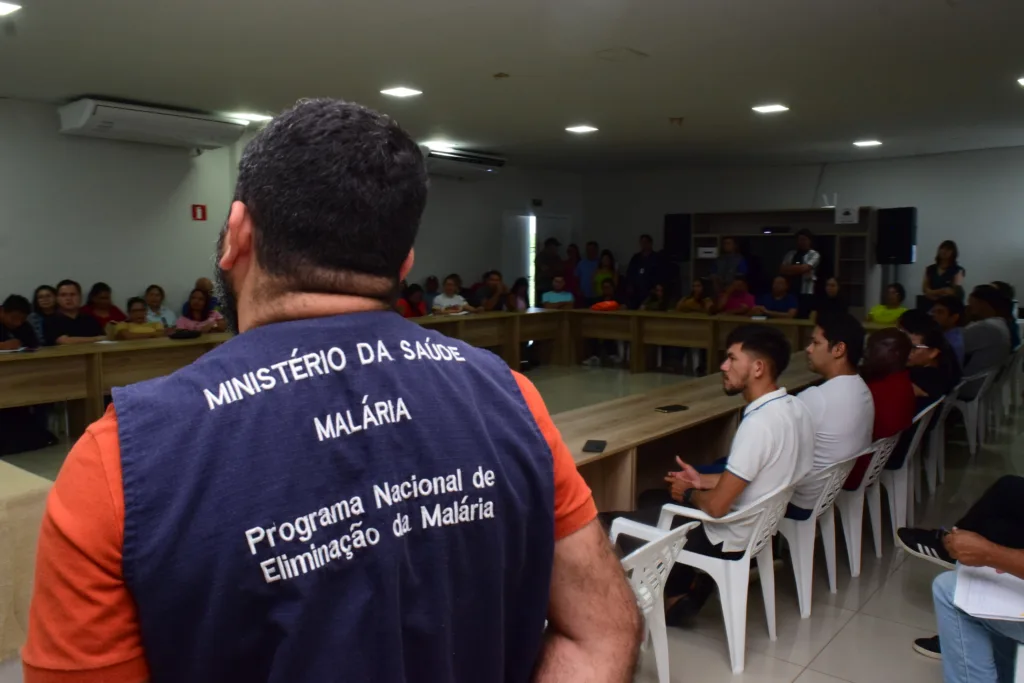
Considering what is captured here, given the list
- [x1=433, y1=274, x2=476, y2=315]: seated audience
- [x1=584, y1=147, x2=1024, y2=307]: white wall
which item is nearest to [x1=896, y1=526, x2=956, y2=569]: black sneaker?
[x1=433, y1=274, x2=476, y2=315]: seated audience

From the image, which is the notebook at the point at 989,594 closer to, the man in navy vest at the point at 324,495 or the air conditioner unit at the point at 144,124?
the man in navy vest at the point at 324,495

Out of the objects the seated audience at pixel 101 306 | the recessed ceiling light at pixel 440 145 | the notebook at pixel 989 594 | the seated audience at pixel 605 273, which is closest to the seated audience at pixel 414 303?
the recessed ceiling light at pixel 440 145

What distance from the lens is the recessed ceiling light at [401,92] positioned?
17.8 feet

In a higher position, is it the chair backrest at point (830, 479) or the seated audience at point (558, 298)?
the seated audience at point (558, 298)

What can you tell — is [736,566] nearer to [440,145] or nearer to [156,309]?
[156,309]

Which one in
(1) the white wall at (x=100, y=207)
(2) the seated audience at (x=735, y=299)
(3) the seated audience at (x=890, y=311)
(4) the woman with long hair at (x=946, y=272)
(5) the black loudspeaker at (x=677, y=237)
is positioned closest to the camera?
(1) the white wall at (x=100, y=207)

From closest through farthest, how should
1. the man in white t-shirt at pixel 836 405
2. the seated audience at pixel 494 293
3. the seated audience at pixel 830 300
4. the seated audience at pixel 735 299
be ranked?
the man in white t-shirt at pixel 836 405, the seated audience at pixel 830 300, the seated audience at pixel 735 299, the seated audience at pixel 494 293

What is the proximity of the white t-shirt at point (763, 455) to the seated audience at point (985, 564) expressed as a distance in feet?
1.73

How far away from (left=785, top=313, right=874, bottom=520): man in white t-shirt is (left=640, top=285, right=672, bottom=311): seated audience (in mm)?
6029

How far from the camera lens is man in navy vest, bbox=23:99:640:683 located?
62cm

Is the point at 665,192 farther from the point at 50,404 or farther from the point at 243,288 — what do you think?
the point at 243,288

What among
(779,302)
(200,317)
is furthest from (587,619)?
(779,302)

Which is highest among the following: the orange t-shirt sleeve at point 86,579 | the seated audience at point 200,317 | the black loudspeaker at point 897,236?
the black loudspeaker at point 897,236

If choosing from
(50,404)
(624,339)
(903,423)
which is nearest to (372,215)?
(903,423)
